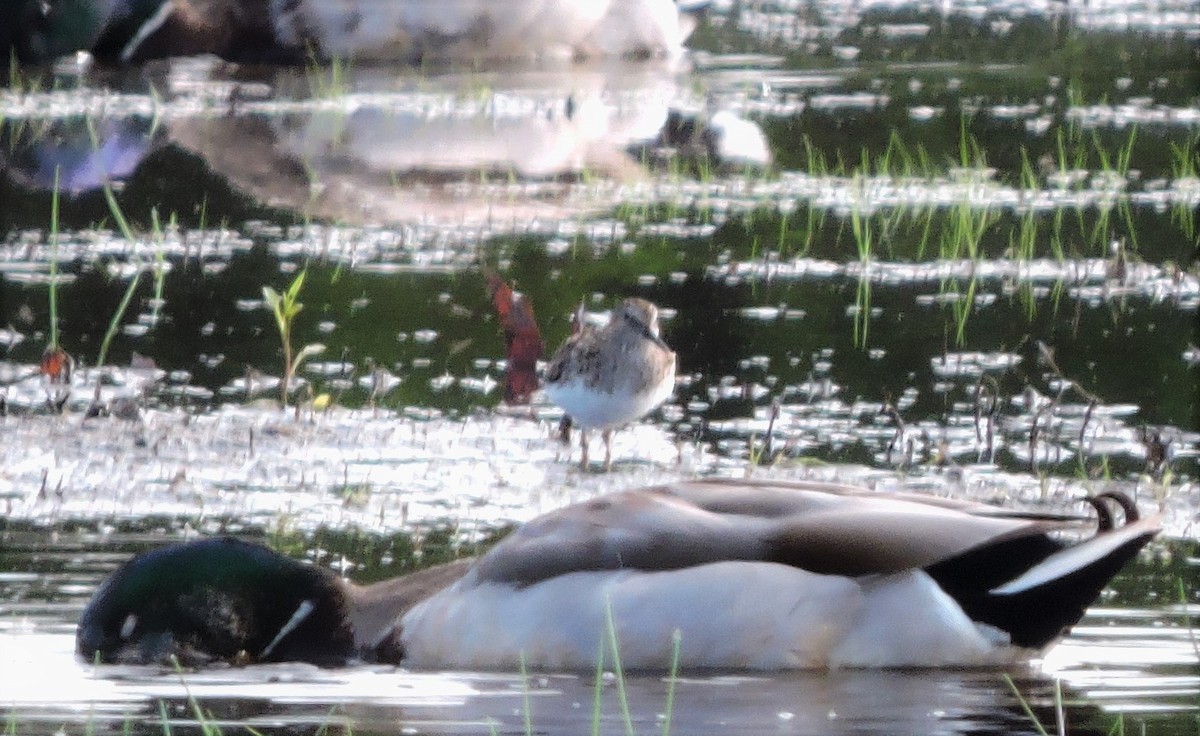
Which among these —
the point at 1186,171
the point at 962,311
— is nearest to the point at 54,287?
the point at 962,311

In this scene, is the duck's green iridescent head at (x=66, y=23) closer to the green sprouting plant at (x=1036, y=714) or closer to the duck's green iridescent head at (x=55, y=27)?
the duck's green iridescent head at (x=55, y=27)

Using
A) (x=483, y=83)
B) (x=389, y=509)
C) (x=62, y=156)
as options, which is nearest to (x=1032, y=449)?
(x=389, y=509)

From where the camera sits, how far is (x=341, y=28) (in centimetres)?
1861

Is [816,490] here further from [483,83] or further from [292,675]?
[483,83]

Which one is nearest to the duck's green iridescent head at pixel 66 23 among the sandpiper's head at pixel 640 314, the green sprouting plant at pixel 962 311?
the green sprouting plant at pixel 962 311

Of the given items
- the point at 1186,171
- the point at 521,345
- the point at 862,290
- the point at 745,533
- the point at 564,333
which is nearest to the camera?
the point at 745,533

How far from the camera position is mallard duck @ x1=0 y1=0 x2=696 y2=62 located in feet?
60.7

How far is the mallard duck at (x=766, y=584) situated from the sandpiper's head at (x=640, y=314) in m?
2.38

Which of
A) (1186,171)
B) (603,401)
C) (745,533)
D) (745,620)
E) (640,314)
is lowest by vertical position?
(745,620)

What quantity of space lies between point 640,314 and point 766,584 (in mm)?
2713

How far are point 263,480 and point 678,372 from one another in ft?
6.11

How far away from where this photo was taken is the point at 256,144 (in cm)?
1409

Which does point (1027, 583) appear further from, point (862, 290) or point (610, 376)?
point (862, 290)

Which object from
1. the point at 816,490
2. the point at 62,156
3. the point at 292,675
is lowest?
the point at 292,675
